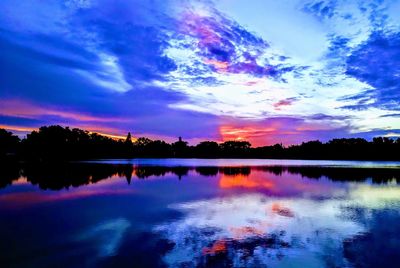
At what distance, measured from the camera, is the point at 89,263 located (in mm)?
10766

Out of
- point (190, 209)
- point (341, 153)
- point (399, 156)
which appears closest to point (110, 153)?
point (341, 153)

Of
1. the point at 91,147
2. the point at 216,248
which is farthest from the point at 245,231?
the point at 91,147

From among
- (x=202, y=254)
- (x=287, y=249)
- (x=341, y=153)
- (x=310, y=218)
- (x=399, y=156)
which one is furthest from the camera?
(x=341, y=153)

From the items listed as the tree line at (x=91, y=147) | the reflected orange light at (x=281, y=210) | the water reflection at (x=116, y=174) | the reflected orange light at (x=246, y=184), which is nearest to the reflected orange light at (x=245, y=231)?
the reflected orange light at (x=281, y=210)

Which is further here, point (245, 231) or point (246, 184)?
point (246, 184)

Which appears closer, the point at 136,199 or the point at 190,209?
the point at 190,209

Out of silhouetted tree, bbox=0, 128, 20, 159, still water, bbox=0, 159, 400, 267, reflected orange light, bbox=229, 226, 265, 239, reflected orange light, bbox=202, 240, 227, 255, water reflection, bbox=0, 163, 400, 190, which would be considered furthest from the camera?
silhouetted tree, bbox=0, 128, 20, 159

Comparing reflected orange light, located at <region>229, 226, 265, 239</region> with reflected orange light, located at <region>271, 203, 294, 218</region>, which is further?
reflected orange light, located at <region>271, 203, 294, 218</region>

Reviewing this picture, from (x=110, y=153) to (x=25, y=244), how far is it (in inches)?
6177

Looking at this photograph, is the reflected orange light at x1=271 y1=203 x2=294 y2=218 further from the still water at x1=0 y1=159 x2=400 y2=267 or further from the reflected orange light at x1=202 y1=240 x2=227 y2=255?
the reflected orange light at x1=202 y1=240 x2=227 y2=255

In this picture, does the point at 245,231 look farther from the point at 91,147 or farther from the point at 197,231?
the point at 91,147

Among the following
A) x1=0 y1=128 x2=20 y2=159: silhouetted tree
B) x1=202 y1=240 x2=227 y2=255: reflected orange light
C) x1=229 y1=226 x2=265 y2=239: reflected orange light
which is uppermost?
x1=0 y1=128 x2=20 y2=159: silhouetted tree

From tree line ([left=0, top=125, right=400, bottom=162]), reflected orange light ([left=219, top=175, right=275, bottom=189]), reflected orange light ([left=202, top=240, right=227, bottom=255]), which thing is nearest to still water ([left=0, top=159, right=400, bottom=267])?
reflected orange light ([left=202, top=240, right=227, bottom=255])

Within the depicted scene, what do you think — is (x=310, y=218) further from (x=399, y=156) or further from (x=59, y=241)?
(x=399, y=156)
